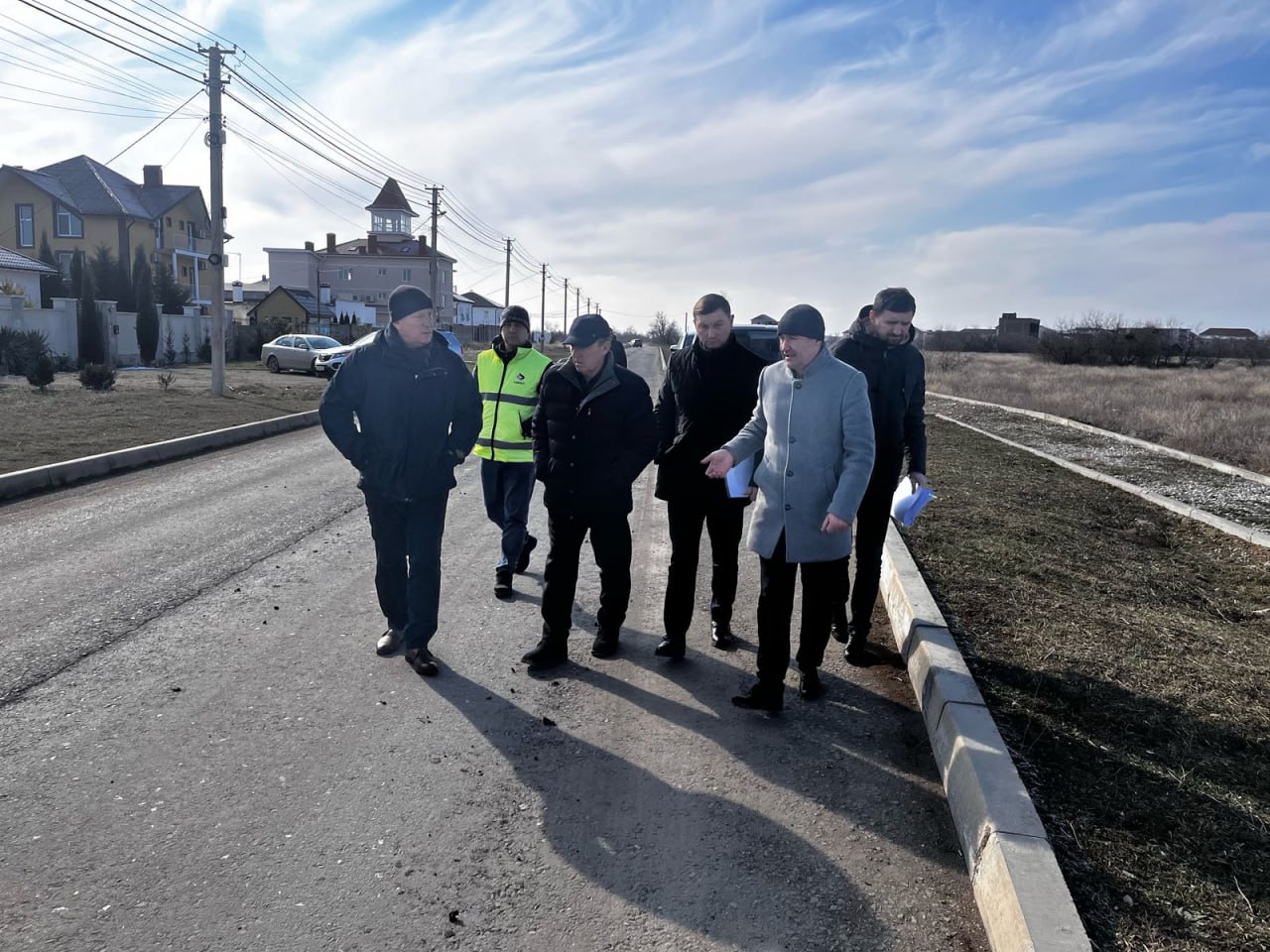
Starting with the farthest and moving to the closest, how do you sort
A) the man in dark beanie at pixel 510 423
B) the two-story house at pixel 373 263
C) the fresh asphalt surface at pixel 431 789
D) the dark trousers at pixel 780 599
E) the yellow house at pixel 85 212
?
1. the two-story house at pixel 373 263
2. the yellow house at pixel 85 212
3. the man in dark beanie at pixel 510 423
4. the dark trousers at pixel 780 599
5. the fresh asphalt surface at pixel 431 789

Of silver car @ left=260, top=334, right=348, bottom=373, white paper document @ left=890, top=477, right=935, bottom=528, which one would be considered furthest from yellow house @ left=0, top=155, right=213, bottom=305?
white paper document @ left=890, top=477, right=935, bottom=528

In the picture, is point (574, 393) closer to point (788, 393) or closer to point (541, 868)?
point (788, 393)

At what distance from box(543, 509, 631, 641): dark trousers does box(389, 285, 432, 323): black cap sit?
126 cm

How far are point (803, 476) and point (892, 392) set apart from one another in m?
1.02

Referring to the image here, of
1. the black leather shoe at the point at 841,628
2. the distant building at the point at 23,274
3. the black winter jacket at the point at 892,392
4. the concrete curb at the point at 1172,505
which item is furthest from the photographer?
the distant building at the point at 23,274

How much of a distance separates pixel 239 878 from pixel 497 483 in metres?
3.68

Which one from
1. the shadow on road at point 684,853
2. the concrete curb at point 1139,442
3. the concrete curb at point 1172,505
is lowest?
the shadow on road at point 684,853

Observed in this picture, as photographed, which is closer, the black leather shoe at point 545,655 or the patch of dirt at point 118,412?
the black leather shoe at point 545,655

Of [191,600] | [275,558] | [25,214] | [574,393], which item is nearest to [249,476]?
[275,558]

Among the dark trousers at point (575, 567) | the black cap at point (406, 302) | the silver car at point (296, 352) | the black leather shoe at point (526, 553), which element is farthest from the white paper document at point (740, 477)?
the silver car at point (296, 352)

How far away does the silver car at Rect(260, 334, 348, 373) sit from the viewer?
108ft

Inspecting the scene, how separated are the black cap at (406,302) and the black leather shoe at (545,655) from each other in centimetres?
186

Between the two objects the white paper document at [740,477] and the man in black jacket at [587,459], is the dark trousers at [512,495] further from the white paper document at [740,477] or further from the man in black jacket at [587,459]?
the white paper document at [740,477]

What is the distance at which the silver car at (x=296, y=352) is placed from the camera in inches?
1291
